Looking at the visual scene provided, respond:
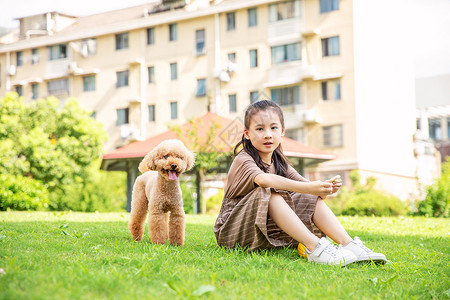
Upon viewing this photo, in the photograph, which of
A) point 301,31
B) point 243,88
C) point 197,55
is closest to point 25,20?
point 197,55

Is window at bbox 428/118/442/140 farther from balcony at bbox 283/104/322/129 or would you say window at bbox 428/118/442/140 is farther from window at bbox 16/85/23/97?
window at bbox 16/85/23/97

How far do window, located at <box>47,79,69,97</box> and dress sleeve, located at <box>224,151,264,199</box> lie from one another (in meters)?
30.5

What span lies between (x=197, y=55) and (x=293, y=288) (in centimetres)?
2701

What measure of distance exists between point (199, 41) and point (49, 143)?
11.3 meters

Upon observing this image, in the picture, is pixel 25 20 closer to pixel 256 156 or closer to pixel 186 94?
pixel 186 94

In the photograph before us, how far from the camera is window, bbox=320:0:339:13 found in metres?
25.4

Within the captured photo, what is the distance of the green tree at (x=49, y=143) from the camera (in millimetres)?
21625

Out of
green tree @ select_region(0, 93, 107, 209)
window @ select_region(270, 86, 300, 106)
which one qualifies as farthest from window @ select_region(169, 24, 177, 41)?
green tree @ select_region(0, 93, 107, 209)

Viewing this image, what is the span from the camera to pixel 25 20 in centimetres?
3500

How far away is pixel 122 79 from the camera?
3105cm

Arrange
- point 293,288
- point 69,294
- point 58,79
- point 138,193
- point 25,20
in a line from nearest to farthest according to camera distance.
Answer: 1. point 69,294
2. point 293,288
3. point 138,193
4. point 58,79
5. point 25,20

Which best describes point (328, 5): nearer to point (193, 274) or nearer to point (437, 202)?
point (437, 202)

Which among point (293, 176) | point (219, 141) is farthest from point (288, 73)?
point (293, 176)

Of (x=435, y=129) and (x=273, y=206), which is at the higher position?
(x=435, y=129)
